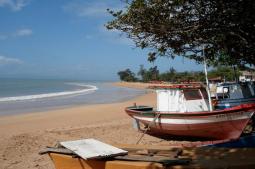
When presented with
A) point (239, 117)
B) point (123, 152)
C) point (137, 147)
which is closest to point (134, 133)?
point (239, 117)

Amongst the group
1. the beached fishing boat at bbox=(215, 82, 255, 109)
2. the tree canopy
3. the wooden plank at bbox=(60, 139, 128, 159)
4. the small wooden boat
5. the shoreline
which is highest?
the tree canopy

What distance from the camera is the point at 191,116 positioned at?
10.1 metres

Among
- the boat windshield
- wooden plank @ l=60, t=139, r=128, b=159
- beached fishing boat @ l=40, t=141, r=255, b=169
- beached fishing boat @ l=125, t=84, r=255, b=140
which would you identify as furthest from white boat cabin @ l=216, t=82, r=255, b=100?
wooden plank @ l=60, t=139, r=128, b=159

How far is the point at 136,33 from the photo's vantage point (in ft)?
17.6

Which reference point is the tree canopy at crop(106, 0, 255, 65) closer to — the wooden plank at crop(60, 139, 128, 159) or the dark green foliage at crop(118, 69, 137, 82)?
the wooden plank at crop(60, 139, 128, 159)

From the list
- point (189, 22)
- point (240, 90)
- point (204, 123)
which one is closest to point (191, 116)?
point (204, 123)

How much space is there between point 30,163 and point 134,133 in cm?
477

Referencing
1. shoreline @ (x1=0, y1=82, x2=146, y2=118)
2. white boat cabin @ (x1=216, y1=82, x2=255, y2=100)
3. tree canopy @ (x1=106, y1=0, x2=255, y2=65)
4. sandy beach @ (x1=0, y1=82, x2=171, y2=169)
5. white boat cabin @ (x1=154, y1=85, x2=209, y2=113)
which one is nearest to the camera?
tree canopy @ (x1=106, y1=0, x2=255, y2=65)

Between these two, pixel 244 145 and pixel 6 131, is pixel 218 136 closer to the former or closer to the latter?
pixel 244 145

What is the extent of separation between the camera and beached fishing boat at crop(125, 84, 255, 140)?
31.2 ft

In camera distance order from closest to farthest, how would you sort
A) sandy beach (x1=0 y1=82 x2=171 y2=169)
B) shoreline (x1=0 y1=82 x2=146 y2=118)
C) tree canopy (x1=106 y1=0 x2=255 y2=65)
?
tree canopy (x1=106 y1=0 x2=255 y2=65) → sandy beach (x1=0 y1=82 x2=171 y2=169) → shoreline (x1=0 y1=82 x2=146 y2=118)

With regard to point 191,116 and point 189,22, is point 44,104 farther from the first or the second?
point 189,22

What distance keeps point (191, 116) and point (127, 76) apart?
316 ft

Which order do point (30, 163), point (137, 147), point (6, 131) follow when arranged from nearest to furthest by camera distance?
point (137, 147), point (30, 163), point (6, 131)
